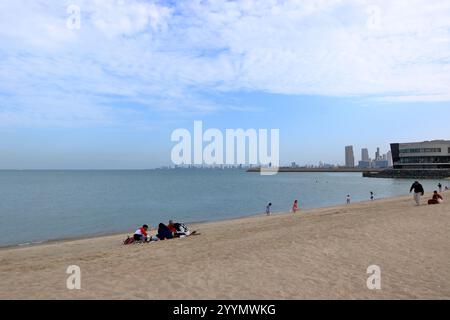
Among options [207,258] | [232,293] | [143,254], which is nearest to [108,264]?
[143,254]

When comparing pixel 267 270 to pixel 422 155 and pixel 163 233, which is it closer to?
pixel 163 233

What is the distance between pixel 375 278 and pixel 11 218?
1491 inches

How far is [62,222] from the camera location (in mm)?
34125

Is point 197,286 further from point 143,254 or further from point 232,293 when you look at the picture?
point 143,254

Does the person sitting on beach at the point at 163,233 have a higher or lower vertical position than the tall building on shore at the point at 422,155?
lower

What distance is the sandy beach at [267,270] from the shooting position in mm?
7793

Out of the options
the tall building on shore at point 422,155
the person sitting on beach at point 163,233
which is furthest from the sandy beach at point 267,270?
the tall building on shore at point 422,155

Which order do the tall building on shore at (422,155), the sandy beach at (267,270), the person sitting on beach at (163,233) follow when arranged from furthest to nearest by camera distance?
the tall building on shore at (422,155) → the person sitting on beach at (163,233) → the sandy beach at (267,270)

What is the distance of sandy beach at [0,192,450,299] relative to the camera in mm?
7793

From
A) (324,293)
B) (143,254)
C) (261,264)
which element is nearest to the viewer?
(324,293)

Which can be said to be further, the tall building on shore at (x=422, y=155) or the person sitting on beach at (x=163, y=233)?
the tall building on shore at (x=422, y=155)

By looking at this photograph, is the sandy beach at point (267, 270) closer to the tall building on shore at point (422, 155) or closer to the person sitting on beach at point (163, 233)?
the person sitting on beach at point (163, 233)

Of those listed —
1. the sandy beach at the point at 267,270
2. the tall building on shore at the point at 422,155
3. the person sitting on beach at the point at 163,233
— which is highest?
the tall building on shore at the point at 422,155

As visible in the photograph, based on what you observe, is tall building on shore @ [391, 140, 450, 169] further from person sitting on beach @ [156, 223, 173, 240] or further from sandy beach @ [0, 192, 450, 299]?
person sitting on beach @ [156, 223, 173, 240]
